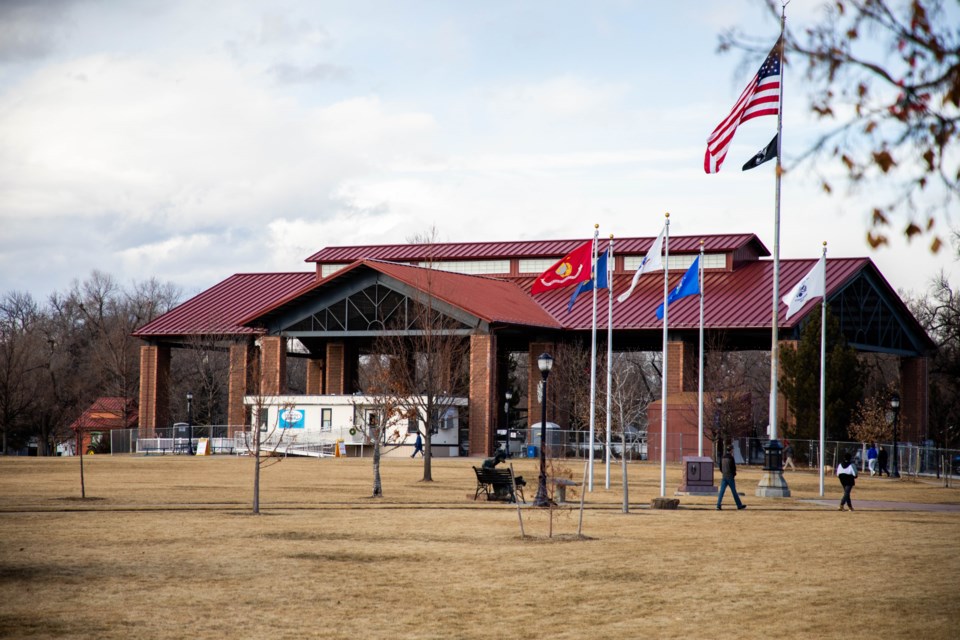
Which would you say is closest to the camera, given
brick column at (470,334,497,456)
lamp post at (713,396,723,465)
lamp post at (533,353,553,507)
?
lamp post at (533,353,553,507)

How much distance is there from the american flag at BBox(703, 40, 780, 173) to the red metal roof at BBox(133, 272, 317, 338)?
4237 cm

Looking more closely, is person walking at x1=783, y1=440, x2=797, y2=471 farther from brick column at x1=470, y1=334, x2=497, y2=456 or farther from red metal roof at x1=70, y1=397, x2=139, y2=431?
red metal roof at x1=70, y1=397, x2=139, y2=431

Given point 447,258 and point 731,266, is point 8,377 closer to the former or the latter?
point 447,258

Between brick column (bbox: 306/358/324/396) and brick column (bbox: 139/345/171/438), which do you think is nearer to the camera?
brick column (bbox: 139/345/171/438)

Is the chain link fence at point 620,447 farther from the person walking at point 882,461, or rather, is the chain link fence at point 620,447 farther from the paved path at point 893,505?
the paved path at point 893,505

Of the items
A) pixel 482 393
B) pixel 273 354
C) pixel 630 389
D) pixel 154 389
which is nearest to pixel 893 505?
pixel 482 393

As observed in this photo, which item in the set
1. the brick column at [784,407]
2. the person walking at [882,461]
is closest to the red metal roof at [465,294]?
the brick column at [784,407]

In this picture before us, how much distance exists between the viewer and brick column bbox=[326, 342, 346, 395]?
7156cm

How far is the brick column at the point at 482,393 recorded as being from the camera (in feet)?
198

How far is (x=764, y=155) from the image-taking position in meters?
31.4

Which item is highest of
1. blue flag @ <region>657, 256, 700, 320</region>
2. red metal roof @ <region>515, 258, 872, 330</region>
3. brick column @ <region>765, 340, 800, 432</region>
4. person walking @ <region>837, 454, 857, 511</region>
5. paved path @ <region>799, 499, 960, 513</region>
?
red metal roof @ <region>515, 258, 872, 330</region>

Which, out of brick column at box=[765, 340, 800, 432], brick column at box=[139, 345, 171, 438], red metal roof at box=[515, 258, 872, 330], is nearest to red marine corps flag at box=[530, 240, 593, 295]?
brick column at box=[765, 340, 800, 432]

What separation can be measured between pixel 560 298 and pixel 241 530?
49.4 metres

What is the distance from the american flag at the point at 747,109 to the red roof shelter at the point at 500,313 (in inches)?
1087
